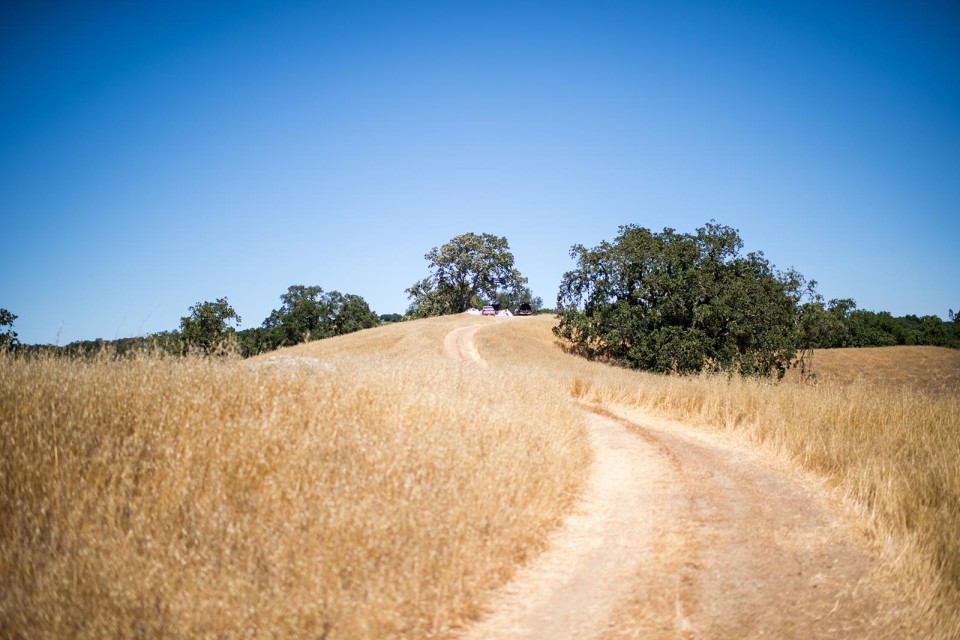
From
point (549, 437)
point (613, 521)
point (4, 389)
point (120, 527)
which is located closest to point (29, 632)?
A: point (120, 527)

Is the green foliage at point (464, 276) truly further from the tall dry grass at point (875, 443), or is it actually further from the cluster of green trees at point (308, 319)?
the tall dry grass at point (875, 443)

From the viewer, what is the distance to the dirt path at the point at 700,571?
13.4 ft

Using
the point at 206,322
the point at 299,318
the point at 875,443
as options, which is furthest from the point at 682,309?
the point at 299,318

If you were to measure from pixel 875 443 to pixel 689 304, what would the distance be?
2125 centimetres

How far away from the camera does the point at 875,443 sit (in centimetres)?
839

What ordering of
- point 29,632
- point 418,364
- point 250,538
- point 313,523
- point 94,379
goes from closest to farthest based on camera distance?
point 29,632 → point 250,538 → point 313,523 → point 94,379 → point 418,364

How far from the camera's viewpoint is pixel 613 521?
20.7 feet

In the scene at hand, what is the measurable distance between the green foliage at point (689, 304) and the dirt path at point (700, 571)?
19.3m

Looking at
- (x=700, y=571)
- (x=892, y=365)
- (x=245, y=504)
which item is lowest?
(x=700, y=571)

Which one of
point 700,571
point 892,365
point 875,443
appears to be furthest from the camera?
point 892,365

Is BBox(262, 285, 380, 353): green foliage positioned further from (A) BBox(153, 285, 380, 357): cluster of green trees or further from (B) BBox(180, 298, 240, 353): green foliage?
(B) BBox(180, 298, 240, 353): green foliage

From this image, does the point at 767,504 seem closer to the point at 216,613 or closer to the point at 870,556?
the point at 870,556

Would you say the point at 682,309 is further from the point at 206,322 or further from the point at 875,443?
the point at 206,322

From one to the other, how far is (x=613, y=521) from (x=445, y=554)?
278 cm
